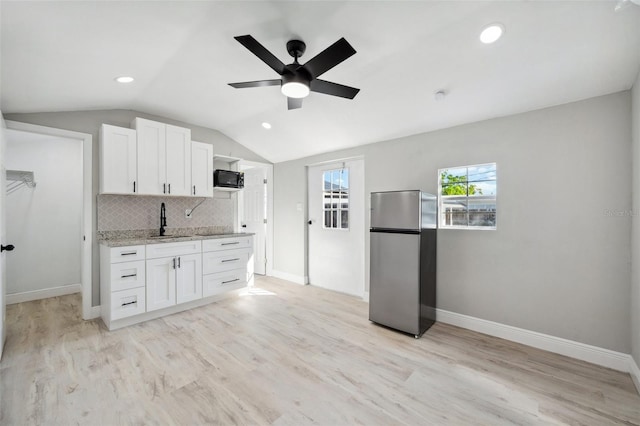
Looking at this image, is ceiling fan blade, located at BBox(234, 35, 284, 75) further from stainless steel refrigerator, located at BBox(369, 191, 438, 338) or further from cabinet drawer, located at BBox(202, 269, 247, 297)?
cabinet drawer, located at BBox(202, 269, 247, 297)

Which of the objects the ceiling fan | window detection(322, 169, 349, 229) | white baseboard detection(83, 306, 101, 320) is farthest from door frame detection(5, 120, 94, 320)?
window detection(322, 169, 349, 229)

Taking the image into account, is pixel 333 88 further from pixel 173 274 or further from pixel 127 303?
pixel 127 303

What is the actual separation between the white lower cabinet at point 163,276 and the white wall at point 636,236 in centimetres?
407

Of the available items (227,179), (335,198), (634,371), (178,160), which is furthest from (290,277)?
(634,371)

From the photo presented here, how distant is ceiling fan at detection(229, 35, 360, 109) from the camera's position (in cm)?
166

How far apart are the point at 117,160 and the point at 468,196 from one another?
4076 millimetres

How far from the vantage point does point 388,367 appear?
2209 mm

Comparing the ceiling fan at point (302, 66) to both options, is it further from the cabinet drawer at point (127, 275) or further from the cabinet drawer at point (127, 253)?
the cabinet drawer at point (127, 275)

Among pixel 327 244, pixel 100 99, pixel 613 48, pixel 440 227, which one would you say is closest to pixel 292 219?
pixel 327 244

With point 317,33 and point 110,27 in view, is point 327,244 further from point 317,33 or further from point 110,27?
point 110,27

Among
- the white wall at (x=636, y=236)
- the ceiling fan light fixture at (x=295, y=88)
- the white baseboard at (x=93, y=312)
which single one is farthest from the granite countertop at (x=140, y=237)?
the white wall at (x=636, y=236)

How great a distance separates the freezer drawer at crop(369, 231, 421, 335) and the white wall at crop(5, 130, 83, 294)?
465 cm

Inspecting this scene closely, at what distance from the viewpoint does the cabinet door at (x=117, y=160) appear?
3.03 metres

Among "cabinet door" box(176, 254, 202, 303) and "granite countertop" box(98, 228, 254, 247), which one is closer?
"granite countertop" box(98, 228, 254, 247)
